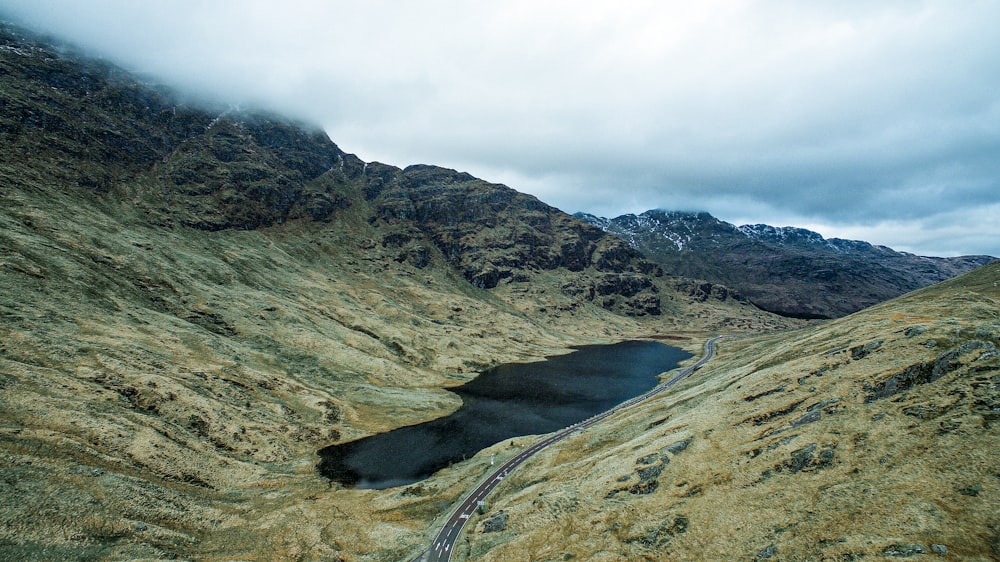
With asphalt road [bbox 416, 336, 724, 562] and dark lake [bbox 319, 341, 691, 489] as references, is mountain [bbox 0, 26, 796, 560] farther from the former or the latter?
dark lake [bbox 319, 341, 691, 489]

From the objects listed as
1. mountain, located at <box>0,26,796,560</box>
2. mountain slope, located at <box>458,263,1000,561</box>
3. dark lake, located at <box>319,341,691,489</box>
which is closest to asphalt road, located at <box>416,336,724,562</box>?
mountain slope, located at <box>458,263,1000,561</box>

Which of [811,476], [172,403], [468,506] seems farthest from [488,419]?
[811,476]

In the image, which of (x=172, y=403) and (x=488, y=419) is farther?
(x=488, y=419)

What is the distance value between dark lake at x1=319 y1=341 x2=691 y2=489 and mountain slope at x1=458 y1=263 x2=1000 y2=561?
30.7m

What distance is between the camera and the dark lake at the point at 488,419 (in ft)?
276

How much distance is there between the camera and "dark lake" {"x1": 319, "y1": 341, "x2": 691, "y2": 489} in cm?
8400

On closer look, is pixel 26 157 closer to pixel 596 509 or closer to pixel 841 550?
pixel 596 509

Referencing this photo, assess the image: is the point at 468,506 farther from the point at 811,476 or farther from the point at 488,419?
the point at 488,419

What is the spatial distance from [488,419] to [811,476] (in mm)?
90143

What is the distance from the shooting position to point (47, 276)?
102438 mm

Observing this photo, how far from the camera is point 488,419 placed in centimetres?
11650

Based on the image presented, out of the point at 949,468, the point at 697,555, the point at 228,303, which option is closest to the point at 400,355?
the point at 228,303

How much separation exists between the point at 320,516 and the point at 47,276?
10602 cm

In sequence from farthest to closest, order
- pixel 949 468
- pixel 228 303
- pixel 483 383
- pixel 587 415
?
1. pixel 483 383
2. pixel 228 303
3. pixel 587 415
4. pixel 949 468
